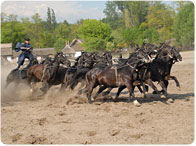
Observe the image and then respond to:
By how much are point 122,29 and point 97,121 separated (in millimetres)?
79559

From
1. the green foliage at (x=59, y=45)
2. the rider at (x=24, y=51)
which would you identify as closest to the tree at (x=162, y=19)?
the green foliage at (x=59, y=45)

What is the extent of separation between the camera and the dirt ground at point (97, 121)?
7.32 meters

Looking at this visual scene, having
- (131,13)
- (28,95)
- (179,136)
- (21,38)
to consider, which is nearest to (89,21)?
(131,13)

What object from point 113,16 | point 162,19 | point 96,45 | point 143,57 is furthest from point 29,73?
point 113,16

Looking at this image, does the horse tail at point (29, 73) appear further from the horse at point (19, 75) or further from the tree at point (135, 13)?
the tree at point (135, 13)

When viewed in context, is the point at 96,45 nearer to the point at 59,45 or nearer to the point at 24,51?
the point at 59,45

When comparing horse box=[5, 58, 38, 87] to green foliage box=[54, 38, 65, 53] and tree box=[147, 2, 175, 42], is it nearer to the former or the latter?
green foliage box=[54, 38, 65, 53]

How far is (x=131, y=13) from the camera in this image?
290ft

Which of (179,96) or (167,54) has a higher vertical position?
(167,54)

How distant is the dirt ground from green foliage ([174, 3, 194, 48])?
38756 millimetres

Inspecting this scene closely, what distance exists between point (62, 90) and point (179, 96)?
5176 millimetres

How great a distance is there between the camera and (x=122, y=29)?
87125 mm

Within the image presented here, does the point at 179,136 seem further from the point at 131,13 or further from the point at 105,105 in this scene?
the point at 131,13

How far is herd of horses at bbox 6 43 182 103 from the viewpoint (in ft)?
37.9
